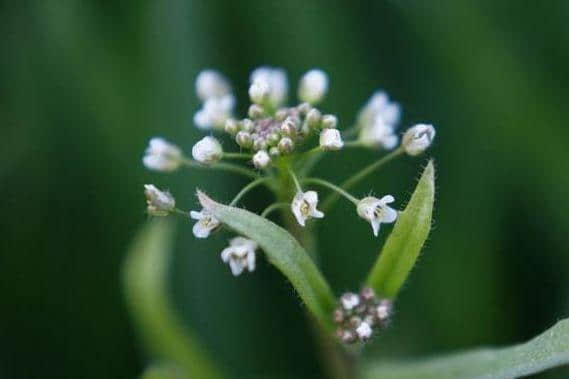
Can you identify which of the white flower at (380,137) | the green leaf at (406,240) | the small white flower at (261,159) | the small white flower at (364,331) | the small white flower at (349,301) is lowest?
the small white flower at (364,331)

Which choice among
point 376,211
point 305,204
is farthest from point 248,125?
point 376,211

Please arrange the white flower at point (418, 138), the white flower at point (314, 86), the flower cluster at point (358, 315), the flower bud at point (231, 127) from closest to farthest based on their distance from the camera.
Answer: the flower cluster at point (358, 315) < the flower bud at point (231, 127) < the white flower at point (418, 138) < the white flower at point (314, 86)

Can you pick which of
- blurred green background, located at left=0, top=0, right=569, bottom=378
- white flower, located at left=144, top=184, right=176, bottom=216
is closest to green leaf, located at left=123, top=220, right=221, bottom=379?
blurred green background, located at left=0, top=0, right=569, bottom=378

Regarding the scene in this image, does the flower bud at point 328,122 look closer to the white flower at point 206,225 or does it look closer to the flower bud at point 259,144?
the flower bud at point 259,144

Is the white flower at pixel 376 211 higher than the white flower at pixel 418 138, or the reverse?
the white flower at pixel 418 138

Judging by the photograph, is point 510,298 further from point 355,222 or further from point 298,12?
point 298,12

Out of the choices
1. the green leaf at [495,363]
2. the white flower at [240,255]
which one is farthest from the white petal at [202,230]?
the green leaf at [495,363]

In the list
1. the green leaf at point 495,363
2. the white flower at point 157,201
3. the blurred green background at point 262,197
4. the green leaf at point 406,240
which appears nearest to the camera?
the green leaf at point 495,363
